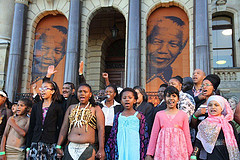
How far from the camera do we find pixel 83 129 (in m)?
4.40

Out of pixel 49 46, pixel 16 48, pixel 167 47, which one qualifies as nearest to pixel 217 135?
pixel 167 47

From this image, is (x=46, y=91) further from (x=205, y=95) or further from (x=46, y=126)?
(x=205, y=95)

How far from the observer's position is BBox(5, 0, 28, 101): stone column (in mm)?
12320

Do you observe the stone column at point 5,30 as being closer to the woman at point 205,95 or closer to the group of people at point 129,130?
the group of people at point 129,130

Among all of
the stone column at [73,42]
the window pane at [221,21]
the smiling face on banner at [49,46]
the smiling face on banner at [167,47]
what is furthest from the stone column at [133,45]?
the window pane at [221,21]

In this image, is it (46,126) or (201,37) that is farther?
(201,37)

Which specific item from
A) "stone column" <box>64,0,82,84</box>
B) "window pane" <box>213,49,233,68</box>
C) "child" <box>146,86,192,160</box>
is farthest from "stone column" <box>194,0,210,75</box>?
"child" <box>146,86,192,160</box>

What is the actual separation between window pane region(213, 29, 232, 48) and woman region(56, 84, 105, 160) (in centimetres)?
1233

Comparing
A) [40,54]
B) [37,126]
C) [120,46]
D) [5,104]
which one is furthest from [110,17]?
[37,126]

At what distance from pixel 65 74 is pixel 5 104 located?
16.9 ft

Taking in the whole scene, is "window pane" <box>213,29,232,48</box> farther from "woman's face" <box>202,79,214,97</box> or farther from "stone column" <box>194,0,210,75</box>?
"woman's face" <box>202,79,214,97</box>

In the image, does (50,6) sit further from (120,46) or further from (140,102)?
(140,102)

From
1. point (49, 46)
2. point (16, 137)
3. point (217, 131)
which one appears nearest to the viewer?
point (217, 131)

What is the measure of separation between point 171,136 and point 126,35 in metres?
8.48
